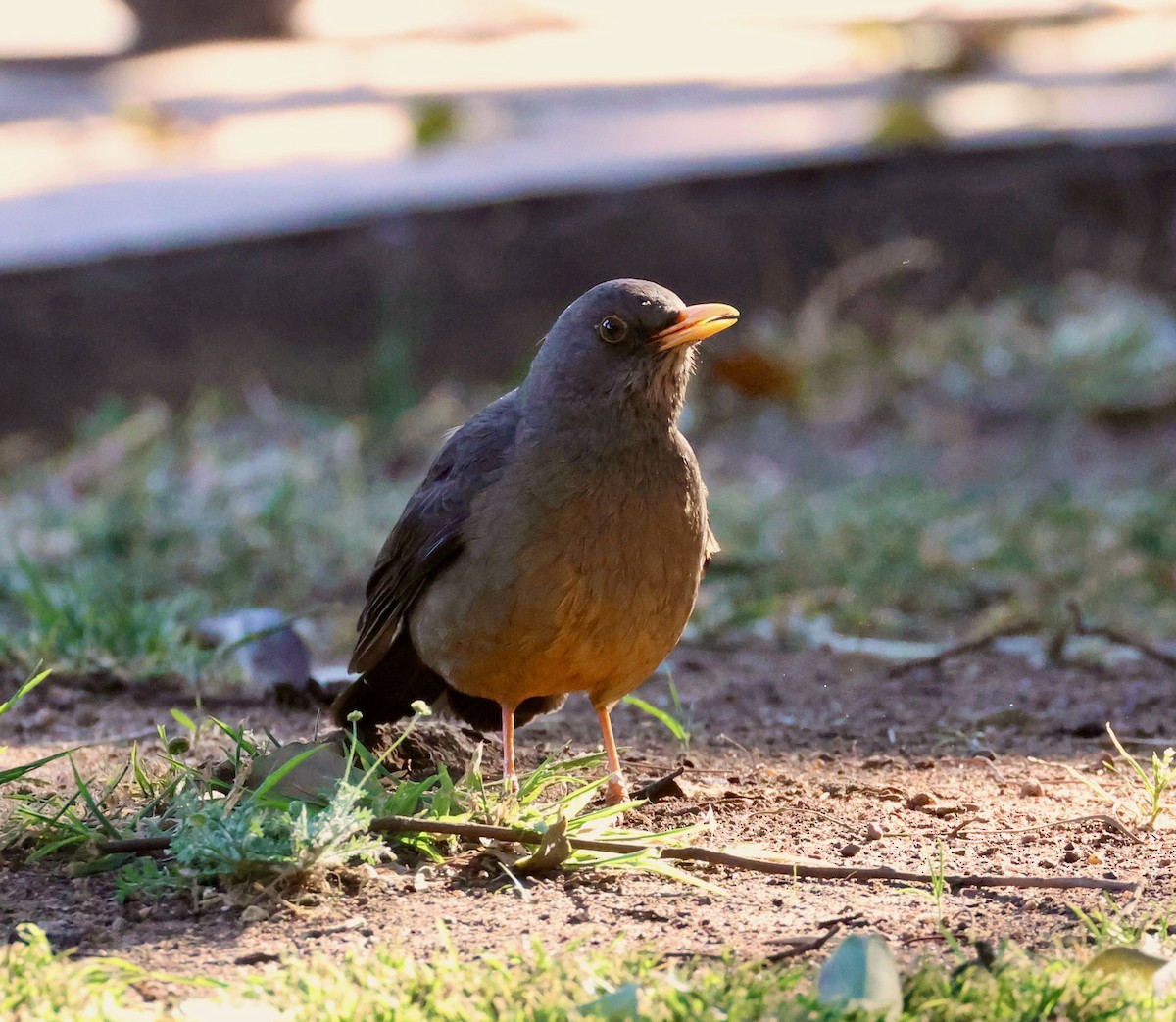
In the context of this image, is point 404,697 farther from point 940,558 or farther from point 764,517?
point 764,517

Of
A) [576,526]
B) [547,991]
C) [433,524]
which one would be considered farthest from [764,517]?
[547,991]

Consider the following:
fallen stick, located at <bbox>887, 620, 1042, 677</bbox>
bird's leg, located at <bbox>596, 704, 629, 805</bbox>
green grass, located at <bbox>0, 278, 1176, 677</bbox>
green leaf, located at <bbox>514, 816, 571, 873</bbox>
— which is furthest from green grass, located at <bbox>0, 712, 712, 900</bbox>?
fallen stick, located at <bbox>887, 620, 1042, 677</bbox>

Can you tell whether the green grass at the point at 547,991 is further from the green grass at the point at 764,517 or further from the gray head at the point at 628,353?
the green grass at the point at 764,517

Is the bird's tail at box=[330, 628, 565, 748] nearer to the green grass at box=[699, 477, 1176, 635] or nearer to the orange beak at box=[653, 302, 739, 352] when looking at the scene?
the orange beak at box=[653, 302, 739, 352]

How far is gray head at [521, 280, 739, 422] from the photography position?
4.10m

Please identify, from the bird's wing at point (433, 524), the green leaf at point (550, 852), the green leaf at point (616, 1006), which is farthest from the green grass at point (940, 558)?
the green leaf at point (616, 1006)

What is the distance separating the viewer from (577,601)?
392cm

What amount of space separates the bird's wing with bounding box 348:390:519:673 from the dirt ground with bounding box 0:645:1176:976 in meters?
0.47

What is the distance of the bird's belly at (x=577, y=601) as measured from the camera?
3924mm

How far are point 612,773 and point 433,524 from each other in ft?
2.93

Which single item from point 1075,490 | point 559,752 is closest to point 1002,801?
point 559,752

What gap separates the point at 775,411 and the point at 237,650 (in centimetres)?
541

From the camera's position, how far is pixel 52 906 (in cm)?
319

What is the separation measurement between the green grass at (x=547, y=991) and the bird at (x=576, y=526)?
3.36 feet
